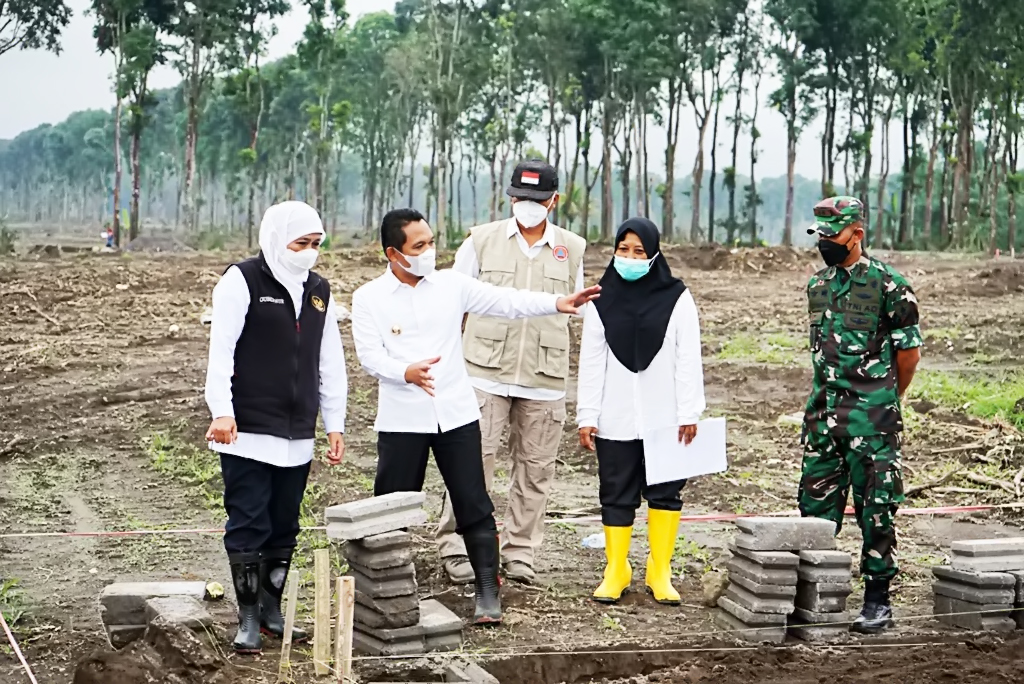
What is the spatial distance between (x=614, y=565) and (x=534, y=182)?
1875mm

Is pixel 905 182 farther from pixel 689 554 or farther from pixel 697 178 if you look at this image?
pixel 689 554

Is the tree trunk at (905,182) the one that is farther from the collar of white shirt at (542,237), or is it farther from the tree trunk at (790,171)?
the collar of white shirt at (542,237)

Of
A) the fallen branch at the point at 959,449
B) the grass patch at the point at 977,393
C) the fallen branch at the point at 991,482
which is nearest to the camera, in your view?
the fallen branch at the point at 991,482

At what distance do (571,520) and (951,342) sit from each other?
9057mm

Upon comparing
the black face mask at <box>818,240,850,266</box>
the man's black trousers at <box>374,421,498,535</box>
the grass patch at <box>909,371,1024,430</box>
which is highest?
the black face mask at <box>818,240,850,266</box>

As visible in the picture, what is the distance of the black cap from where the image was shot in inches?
229

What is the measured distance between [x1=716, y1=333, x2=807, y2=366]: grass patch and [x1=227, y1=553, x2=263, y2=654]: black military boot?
34.7 ft

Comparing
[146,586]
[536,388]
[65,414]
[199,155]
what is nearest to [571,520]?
[536,388]

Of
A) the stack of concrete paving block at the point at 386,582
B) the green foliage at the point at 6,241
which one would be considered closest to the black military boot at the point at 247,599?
the stack of concrete paving block at the point at 386,582

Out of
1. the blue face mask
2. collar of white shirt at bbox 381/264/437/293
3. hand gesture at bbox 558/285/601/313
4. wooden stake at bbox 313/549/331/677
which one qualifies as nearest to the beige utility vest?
the blue face mask

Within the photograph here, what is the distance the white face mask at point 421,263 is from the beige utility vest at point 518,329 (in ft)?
2.62

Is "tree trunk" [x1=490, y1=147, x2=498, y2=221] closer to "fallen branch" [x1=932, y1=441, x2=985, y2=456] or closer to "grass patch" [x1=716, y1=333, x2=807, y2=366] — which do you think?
"grass patch" [x1=716, y1=333, x2=807, y2=366]

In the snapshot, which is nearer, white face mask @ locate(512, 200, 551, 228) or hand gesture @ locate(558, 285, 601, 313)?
hand gesture @ locate(558, 285, 601, 313)

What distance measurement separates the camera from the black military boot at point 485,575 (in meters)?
5.19
